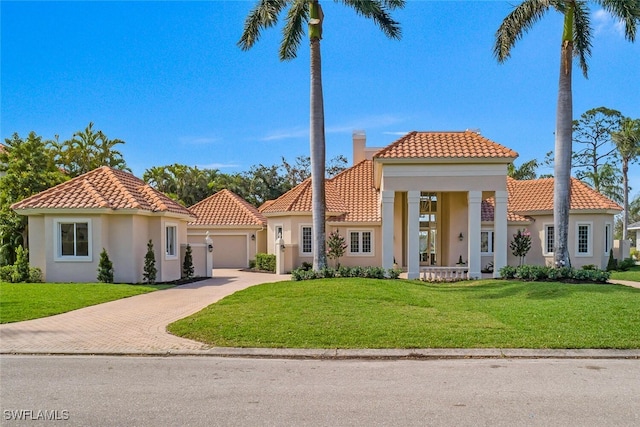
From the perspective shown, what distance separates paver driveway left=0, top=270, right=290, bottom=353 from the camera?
24.3 feet

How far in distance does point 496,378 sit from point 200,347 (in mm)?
4867

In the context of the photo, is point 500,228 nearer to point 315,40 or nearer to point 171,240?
point 315,40

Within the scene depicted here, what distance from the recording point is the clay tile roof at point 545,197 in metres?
21.9

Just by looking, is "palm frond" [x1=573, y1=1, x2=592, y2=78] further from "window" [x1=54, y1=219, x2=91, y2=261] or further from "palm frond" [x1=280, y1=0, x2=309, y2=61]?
"window" [x1=54, y1=219, x2=91, y2=261]

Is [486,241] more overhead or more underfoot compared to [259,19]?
more underfoot

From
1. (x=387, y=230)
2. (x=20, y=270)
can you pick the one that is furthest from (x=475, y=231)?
(x=20, y=270)

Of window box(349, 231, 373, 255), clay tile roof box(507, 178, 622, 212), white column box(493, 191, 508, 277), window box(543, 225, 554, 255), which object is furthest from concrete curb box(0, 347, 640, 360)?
clay tile roof box(507, 178, 622, 212)

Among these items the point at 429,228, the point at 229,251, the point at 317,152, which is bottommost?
the point at 229,251

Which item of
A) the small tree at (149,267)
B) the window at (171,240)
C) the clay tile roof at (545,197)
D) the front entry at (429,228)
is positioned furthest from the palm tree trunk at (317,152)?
the clay tile roof at (545,197)

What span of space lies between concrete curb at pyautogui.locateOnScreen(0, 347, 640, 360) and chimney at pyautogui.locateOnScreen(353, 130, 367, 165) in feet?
73.8

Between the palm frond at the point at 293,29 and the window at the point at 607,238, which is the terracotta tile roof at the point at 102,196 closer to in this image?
the palm frond at the point at 293,29

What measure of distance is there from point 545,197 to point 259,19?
17.8 meters

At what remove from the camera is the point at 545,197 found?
75.7 feet

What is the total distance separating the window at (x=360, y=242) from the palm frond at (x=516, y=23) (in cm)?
1065
